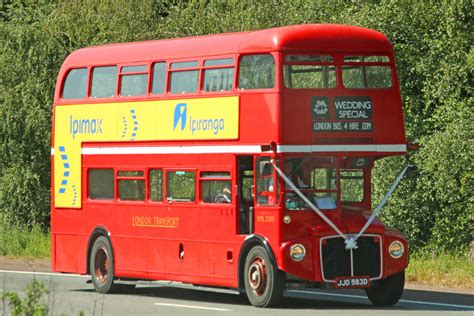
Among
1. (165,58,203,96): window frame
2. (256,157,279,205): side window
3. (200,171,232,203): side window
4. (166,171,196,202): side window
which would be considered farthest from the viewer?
(166,171,196,202): side window

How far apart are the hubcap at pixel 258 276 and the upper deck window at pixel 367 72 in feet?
9.26

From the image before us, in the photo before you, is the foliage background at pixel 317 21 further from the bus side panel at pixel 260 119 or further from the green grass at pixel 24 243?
the bus side panel at pixel 260 119

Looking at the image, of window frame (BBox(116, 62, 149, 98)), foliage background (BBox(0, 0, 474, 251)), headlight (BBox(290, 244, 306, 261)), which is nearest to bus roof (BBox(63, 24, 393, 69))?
window frame (BBox(116, 62, 149, 98))

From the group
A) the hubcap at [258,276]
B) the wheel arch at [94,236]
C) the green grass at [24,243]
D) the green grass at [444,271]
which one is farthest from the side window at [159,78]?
the green grass at [24,243]

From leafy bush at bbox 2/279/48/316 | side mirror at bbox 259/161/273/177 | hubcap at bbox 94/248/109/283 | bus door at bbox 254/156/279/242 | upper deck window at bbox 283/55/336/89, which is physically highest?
upper deck window at bbox 283/55/336/89

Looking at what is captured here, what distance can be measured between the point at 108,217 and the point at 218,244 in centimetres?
335

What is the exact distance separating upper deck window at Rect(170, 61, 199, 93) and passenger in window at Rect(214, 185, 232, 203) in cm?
165

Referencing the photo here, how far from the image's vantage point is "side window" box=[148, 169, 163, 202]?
2412 centimetres

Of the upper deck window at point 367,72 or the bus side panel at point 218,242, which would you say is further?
the bus side panel at point 218,242

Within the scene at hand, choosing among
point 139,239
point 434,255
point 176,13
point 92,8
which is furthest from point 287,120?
point 92,8

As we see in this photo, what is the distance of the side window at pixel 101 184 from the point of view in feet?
83.5

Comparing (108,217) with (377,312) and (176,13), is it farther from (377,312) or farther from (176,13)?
(176,13)

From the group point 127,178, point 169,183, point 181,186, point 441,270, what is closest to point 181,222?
point 181,186

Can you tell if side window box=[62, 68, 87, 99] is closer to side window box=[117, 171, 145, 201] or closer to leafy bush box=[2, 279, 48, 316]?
side window box=[117, 171, 145, 201]
